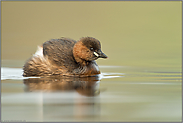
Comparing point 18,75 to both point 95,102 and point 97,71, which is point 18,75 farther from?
point 95,102

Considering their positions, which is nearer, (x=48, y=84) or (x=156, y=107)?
(x=156, y=107)

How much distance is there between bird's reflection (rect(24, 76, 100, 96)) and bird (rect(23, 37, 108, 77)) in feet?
0.95

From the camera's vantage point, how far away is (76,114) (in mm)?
3996

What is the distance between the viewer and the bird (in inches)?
293

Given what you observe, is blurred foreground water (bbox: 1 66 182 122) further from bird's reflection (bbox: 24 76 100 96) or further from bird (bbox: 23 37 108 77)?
bird (bbox: 23 37 108 77)

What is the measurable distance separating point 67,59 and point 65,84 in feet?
4.58

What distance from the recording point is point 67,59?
7.53m

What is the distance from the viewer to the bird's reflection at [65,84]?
5.58 metres

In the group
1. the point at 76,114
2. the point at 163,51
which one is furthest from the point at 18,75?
the point at 163,51

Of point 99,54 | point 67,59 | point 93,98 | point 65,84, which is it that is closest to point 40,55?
point 67,59

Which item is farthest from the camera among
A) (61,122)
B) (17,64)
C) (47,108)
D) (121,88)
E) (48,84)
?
(17,64)

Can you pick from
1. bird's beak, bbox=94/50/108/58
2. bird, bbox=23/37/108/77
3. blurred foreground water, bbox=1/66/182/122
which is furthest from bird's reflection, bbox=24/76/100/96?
bird's beak, bbox=94/50/108/58

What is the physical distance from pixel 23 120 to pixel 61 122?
0.45 meters

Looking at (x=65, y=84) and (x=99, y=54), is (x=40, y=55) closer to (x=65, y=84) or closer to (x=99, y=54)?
(x=99, y=54)
